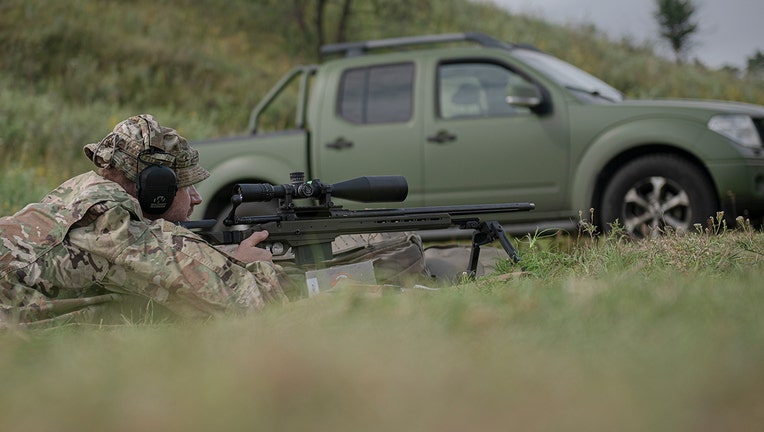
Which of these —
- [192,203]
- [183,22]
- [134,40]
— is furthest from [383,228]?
[183,22]

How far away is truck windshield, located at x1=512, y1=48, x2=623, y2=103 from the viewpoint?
8.52m

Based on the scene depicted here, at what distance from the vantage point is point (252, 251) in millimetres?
4582

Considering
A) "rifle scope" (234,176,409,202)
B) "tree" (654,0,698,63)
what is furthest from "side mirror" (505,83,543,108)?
"tree" (654,0,698,63)

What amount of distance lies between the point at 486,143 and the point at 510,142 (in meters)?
0.22

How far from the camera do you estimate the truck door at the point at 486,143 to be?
832cm

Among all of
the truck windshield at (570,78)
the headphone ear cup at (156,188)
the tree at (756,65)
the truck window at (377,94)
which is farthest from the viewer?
the tree at (756,65)

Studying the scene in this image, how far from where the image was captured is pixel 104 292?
4.36 m

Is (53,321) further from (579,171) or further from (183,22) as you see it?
(183,22)

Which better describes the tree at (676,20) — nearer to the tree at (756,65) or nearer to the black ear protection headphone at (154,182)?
the tree at (756,65)

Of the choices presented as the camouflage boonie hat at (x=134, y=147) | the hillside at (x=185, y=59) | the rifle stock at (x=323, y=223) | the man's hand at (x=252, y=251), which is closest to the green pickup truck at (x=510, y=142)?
the rifle stock at (x=323, y=223)

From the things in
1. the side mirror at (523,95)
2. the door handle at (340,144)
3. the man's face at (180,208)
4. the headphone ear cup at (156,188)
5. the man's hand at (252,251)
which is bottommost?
the man's hand at (252,251)

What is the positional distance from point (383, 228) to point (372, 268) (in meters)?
0.22

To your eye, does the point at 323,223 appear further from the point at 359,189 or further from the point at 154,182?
the point at 154,182

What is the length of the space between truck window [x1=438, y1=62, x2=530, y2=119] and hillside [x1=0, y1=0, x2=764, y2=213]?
5.85 m
